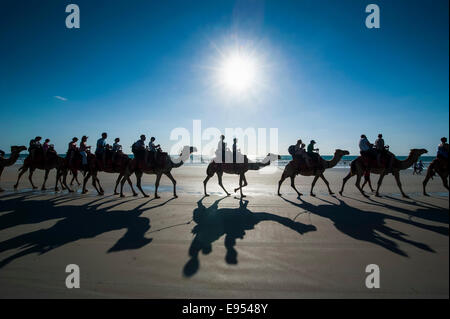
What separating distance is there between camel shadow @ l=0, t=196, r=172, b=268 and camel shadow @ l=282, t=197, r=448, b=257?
16.1 feet

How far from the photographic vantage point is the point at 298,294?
9.62 feet

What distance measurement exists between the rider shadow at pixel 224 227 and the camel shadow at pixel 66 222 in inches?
49.6

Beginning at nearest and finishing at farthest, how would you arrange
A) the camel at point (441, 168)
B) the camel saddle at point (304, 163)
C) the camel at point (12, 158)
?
the camel at point (441, 168), the camel saddle at point (304, 163), the camel at point (12, 158)

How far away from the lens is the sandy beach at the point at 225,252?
3021mm

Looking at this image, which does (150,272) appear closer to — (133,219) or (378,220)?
(133,219)

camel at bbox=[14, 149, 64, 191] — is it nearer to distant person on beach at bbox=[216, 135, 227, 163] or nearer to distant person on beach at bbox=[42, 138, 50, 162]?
distant person on beach at bbox=[42, 138, 50, 162]

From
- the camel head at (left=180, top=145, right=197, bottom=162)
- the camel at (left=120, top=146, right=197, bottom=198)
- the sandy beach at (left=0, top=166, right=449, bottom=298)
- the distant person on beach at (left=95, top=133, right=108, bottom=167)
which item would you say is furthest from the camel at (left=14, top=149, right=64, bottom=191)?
the camel head at (left=180, top=145, right=197, bottom=162)

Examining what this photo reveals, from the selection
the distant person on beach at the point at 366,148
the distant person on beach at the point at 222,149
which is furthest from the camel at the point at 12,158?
the distant person on beach at the point at 366,148

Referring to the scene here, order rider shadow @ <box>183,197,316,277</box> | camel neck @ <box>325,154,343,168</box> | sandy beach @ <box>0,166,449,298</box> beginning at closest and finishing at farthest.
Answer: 1. sandy beach @ <box>0,166,449,298</box>
2. rider shadow @ <box>183,197,316,277</box>
3. camel neck @ <box>325,154,343,168</box>

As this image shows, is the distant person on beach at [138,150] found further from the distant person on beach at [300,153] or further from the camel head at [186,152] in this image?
the distant person on beach at [300,153]

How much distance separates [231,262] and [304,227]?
109 inches

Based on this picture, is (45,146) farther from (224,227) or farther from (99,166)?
(224,227)

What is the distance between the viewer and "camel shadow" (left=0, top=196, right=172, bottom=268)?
4574 millimetres
